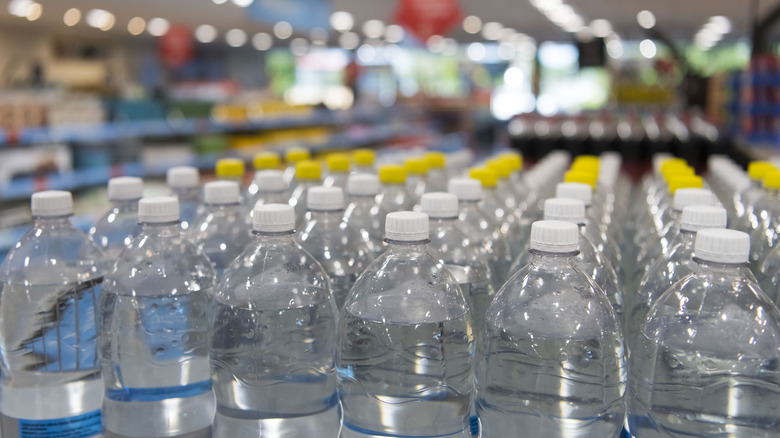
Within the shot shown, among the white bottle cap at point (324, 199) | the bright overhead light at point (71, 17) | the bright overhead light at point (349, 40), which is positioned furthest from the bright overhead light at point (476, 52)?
the white bottle cap at point (324, 199)

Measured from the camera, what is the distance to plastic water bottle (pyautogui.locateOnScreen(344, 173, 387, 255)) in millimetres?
1550

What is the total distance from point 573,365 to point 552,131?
13.8 ft

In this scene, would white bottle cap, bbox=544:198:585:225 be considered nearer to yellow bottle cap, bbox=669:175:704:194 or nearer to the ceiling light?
yellow bottle cap, bbox=669:175:704:194

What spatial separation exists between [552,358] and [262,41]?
56.9ft

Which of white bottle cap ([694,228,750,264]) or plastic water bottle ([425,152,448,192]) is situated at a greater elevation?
plastic water bottle ([425,152,448,192])

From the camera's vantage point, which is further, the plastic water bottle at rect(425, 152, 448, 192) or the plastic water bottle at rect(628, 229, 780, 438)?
the plastic water bottle at rect(425, 152, 448, 192)

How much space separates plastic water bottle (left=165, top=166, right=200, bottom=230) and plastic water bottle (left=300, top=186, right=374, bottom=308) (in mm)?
475

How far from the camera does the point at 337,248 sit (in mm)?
1451

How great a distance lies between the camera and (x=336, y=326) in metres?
1.27

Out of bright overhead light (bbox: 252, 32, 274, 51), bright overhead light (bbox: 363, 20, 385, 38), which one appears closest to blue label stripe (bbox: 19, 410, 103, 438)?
bright overhead light (bbox: 363, 20, 385, 38)

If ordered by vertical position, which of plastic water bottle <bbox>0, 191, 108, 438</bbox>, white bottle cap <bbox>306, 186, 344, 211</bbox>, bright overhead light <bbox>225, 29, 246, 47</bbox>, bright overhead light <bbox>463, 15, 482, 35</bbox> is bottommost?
plastic water bottle <bbox>0, 191, 108, 438</bbox>

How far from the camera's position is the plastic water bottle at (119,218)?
158 centimetres

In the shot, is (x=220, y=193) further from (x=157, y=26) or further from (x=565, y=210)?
(x=157, y=26)

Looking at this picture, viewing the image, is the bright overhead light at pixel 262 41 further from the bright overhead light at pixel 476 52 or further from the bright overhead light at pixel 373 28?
the bright overhead light at pixel 476 52
